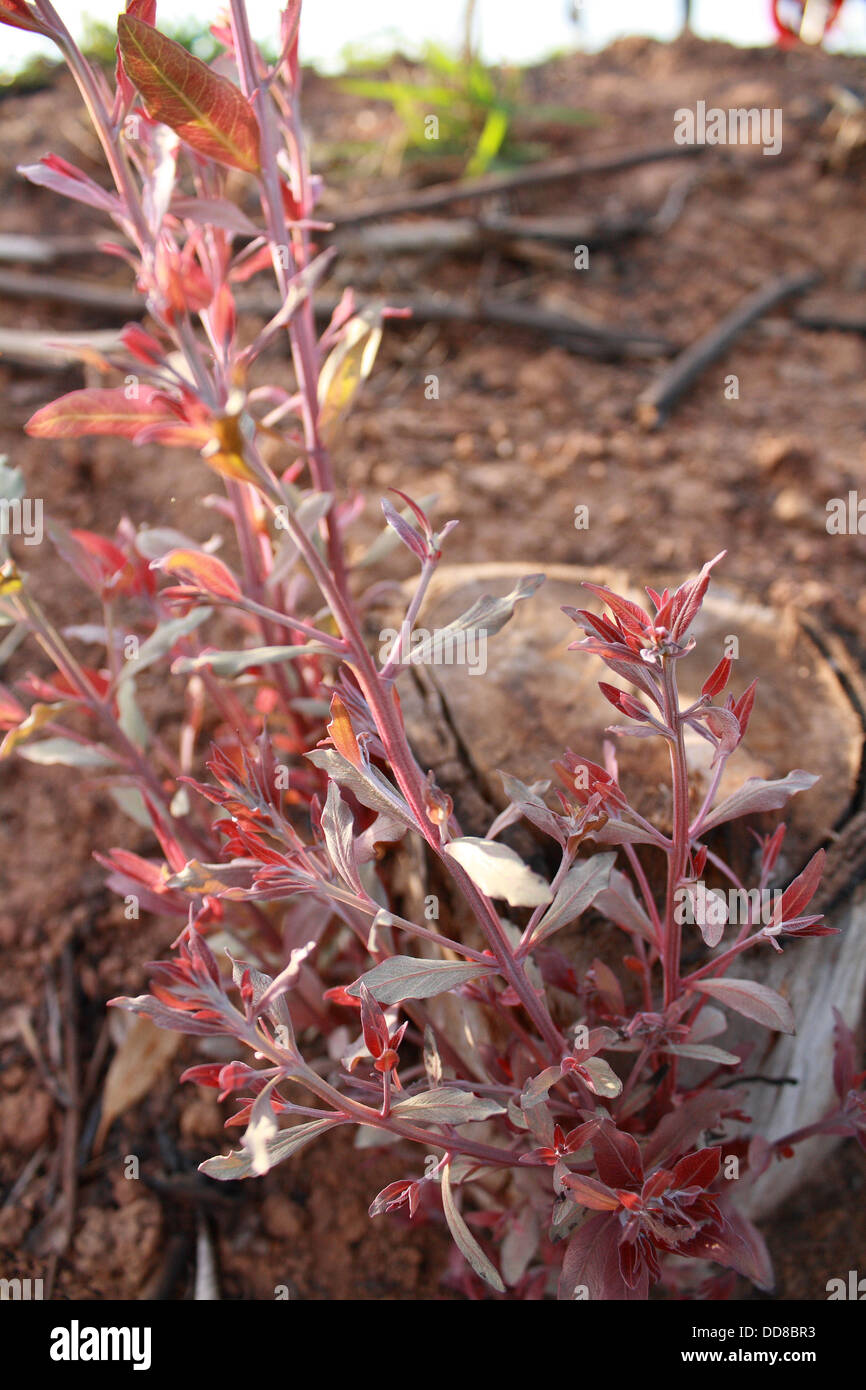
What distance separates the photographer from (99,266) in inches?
146

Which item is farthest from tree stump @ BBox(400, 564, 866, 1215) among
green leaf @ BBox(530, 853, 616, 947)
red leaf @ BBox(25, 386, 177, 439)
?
red leaf @ BBox(25, 386, 177, 439)

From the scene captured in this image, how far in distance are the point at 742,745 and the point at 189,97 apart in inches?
45.8

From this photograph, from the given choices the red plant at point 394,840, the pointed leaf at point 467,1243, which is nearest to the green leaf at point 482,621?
the red plant at point 394,840

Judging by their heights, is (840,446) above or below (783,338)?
below

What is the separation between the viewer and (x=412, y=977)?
105cm

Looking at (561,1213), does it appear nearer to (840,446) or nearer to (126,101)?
(126,101)

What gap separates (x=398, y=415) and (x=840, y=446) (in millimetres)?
1395

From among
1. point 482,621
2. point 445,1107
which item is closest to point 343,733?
point 482,621

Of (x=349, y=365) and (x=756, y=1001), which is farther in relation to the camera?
(x=349, y=365)

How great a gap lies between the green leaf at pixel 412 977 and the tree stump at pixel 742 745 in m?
0.35

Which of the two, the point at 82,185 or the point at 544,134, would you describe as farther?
the point at 544,134

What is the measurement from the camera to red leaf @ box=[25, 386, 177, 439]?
3.72ft

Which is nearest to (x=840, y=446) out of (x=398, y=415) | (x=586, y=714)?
(x=398, y=415)

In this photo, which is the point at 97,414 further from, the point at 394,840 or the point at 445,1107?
the point at 445,1107
